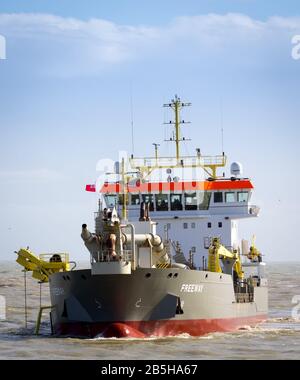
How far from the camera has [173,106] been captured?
1839 inches

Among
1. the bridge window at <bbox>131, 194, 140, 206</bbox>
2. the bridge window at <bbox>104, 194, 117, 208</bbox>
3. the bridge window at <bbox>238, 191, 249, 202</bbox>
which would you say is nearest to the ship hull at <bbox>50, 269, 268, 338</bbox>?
the bridge window at <bbox>104, 194, 117, 208</bbox>

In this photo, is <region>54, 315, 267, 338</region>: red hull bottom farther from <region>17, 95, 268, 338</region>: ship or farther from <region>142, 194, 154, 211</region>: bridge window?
<region>142, 194, 154, 211</region>: bridge window

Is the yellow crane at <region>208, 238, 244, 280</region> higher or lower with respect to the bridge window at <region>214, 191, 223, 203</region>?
lower

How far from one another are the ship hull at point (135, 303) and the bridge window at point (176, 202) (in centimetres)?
762

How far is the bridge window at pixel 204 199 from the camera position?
43406mm

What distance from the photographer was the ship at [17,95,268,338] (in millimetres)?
32906

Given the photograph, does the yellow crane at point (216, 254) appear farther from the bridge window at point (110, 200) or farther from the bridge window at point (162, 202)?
the bridge window at point (110, 200)

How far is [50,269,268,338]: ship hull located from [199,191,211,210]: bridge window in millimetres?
7959

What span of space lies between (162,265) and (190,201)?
8562mm

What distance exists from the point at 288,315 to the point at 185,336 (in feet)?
59.3

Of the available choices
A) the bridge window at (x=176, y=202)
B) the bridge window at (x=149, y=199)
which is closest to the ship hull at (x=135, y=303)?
the bridge window at (x=176, y=202)

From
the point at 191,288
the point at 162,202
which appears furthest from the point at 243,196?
the point at 191,288
